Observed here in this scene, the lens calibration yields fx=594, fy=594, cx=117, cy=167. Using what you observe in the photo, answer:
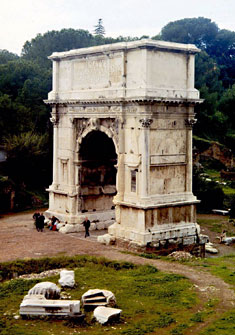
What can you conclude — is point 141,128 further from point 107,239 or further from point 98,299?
point 98,299

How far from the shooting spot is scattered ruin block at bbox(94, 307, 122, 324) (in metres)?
13.4

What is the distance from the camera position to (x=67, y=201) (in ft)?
85.3

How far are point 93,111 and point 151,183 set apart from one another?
4.21m

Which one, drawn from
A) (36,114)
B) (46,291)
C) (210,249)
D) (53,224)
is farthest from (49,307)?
(36,114)

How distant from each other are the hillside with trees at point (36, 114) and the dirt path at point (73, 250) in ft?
19.4

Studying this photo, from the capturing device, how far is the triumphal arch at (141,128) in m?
21.9

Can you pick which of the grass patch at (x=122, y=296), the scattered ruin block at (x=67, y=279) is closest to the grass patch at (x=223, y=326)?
the grass patch at (x=122, y=296)

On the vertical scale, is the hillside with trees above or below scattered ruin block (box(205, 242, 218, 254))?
above

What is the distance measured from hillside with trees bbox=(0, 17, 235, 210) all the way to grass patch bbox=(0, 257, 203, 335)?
1422 cm

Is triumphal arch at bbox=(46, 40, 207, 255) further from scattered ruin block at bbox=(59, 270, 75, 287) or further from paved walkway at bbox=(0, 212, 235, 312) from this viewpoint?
scattered ruin block at bbox=(59, 270, 75, 287)

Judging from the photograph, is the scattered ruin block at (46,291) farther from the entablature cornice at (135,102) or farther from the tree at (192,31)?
the tree at (192,31)

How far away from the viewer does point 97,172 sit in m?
26.6

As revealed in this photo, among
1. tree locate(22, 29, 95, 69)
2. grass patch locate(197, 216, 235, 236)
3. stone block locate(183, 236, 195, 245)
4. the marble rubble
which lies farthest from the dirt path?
tree locate(22, 29, 95, 69)

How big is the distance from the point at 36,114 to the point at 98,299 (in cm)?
2504
